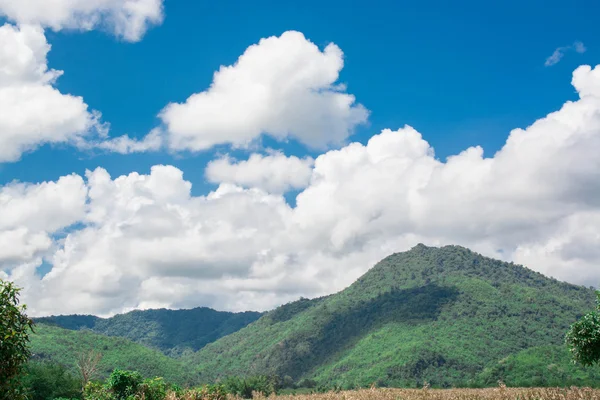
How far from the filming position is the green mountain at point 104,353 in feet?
479

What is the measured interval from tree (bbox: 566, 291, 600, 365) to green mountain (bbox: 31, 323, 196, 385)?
431 ft

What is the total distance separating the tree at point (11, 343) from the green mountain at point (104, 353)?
13873 cm

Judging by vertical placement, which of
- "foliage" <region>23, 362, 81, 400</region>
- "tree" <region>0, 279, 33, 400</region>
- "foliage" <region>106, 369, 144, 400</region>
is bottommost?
"foliage" <region>23, 362, 81, 400</region>

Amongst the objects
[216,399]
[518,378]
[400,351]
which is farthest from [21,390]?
[400,351]

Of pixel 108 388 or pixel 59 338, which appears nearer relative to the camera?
pixel 108 388

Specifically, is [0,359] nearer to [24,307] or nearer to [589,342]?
[24,307]

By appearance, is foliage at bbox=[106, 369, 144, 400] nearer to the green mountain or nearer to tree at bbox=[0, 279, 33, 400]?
tree at bbox=[0, 279, 33, 400]

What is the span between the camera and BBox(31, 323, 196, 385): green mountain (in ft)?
479

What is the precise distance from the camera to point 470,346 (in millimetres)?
185875

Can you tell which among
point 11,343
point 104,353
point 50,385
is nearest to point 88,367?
point 50,385

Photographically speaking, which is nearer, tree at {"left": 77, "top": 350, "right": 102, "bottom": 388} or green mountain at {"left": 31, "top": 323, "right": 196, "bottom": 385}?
tree at {"left": 77, "top": 350, "right": 102, "bottom": 388}

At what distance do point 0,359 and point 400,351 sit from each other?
178353mm

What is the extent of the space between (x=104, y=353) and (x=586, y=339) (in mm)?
156573

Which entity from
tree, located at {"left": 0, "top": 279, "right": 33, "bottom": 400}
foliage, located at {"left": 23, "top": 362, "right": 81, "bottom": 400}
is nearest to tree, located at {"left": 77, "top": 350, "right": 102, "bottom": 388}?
foliage, located at {"left": 23, "top": 362, "right": 81, "bottom": 400}
